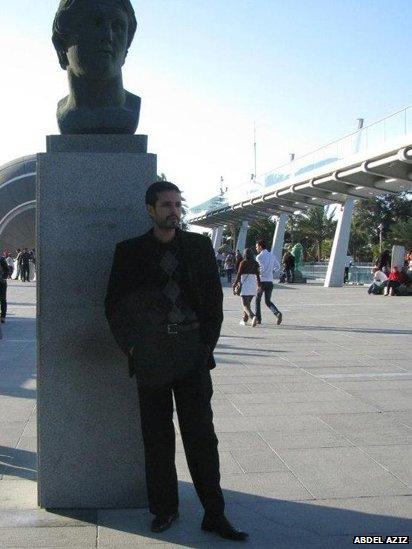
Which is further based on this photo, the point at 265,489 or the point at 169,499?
the point at 265,489

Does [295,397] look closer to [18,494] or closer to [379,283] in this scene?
[18,494]

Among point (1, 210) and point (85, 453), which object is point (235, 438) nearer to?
point (85, 453)

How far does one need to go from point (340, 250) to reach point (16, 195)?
3814cm

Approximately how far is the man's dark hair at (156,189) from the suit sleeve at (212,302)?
373 mm

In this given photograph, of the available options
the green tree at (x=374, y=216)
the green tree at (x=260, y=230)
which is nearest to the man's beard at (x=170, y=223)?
the green tree at (x=374, y=216)

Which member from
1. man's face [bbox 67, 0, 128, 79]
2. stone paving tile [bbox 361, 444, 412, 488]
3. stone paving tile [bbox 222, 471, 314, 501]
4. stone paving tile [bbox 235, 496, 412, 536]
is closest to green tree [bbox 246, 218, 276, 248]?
stone paving tile [bbox 361, 444, 412, 488]

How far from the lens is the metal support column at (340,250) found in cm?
3153

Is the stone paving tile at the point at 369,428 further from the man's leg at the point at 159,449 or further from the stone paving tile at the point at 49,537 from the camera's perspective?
the stone paving tile at the point at 49,537

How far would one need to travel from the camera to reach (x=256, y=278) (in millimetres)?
14898

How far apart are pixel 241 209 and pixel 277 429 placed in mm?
39118

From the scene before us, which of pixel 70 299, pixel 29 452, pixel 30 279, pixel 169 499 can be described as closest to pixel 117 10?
pixel 70 299

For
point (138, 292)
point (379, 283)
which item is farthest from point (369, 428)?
point (379, 283)

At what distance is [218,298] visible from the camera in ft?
13.0

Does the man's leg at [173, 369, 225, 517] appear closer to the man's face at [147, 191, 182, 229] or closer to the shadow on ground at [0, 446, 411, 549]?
the shadow on ground at [0, 446, 411, 549]
